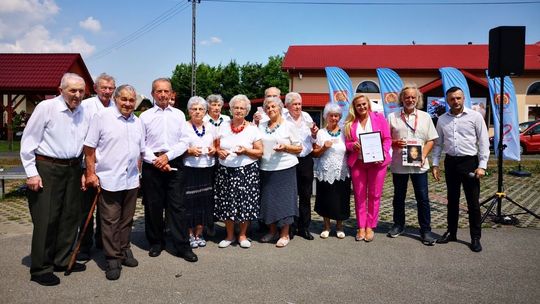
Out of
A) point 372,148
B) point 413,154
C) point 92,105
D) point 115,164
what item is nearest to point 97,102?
point 92,105

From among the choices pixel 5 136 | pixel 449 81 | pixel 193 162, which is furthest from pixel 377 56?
pixel 193 162

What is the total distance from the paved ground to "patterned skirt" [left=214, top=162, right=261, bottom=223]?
43 centimetres

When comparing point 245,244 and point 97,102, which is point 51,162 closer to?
point 97,102

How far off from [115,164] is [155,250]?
1223 millimetres

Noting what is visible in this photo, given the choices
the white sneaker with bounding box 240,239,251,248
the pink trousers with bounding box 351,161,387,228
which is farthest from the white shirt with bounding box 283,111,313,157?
the white sneaker with bounding box 240,239,251,248

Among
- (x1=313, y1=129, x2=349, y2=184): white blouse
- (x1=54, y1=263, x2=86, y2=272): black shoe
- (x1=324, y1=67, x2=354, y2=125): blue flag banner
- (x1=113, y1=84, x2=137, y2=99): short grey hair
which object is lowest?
(x1=54, y1=263, x2=86, y2=272): black shoe

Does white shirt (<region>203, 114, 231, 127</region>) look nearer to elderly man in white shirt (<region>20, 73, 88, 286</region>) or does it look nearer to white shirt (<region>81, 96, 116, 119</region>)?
white shirt (<region>81, 96, 116, 119</region>)

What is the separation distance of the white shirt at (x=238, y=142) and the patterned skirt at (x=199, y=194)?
0.29 meters

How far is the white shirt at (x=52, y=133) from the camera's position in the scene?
382 centimetres

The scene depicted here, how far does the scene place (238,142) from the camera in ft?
16.3

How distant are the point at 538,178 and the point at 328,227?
29.2 feet

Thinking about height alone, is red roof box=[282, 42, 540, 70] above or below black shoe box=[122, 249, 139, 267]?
above

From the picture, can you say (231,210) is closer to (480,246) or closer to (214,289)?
(214,289)

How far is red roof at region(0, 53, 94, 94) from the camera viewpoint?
953 inches
